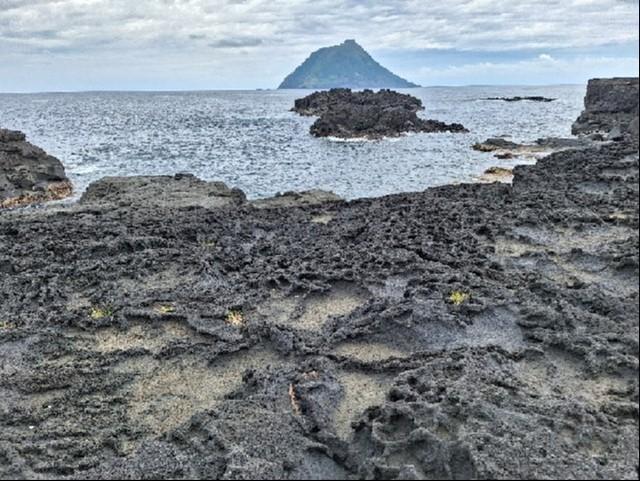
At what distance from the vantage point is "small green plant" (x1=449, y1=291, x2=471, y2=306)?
12.1 m

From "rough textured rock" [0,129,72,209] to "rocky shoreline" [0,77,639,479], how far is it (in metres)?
14.7

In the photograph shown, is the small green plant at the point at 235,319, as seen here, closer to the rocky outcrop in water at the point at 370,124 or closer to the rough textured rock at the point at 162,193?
the rough textured rock at the point at 162,193

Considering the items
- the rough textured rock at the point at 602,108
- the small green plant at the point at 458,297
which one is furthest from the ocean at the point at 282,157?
the small green plant at the point at 458,297

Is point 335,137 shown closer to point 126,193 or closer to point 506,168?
point 506,168

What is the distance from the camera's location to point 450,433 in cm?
781

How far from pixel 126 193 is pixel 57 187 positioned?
985 centimetres

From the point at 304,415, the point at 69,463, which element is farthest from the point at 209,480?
the point at 69,463

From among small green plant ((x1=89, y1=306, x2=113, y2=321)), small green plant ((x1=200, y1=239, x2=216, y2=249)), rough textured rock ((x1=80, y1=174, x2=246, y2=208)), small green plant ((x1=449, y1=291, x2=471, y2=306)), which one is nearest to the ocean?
rough textured rock ((x1=80, y1=174, x2=246, y2=208))

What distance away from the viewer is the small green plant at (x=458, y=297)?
12.1 m

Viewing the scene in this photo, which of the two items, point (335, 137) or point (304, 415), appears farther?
point (335, 137)

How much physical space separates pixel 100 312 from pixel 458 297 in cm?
770

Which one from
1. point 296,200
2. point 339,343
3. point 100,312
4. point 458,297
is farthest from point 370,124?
point 339,343

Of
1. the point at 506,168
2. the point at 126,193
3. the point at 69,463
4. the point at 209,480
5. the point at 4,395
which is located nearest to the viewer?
the point at 209,480

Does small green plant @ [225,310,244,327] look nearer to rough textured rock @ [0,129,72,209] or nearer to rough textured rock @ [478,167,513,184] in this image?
rough textured rock @ [0,129,72,209]
